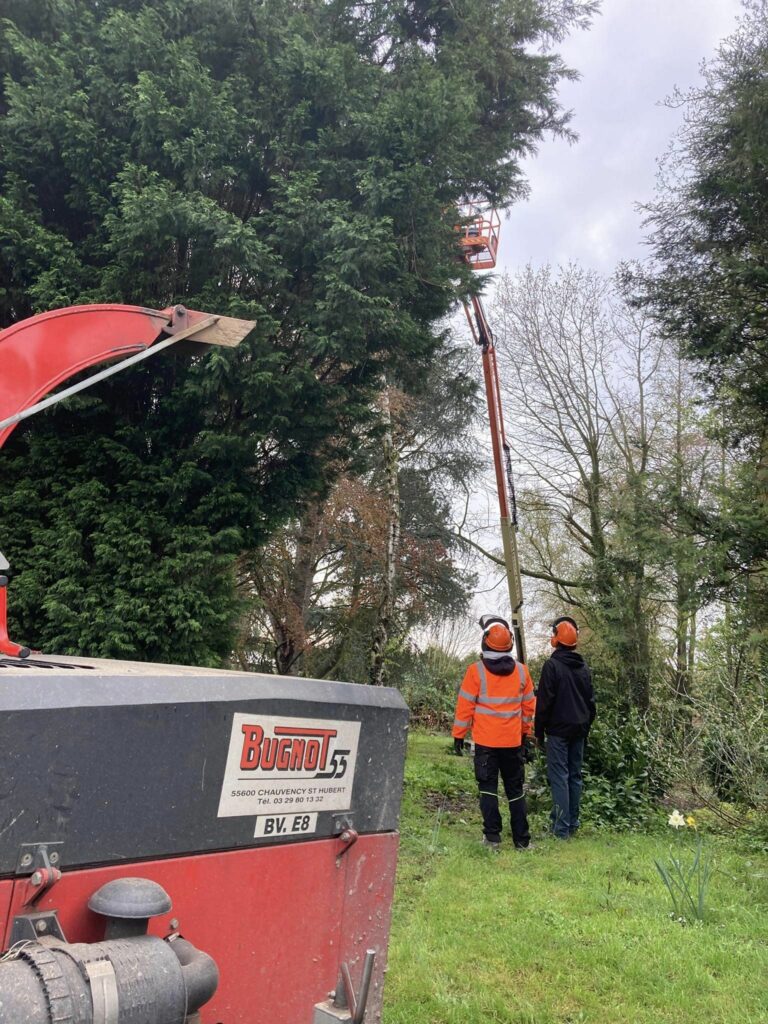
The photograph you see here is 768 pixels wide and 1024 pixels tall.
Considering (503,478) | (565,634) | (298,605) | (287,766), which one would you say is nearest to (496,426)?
(503,478)

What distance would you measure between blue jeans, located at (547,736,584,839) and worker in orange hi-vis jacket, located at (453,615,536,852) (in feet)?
0.98

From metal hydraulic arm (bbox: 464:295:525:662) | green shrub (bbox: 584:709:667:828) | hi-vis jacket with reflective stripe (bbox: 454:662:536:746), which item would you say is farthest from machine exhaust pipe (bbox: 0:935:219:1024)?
metal hydraulic arm (bbox: 464:295:525:662)

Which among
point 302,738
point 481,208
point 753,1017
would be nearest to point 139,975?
point 302,738

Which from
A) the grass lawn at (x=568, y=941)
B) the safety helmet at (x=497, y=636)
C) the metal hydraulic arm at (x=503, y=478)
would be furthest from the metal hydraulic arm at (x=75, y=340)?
the metal hydraulic arm at (x=503, y=478)

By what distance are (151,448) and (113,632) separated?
1843 millimetres

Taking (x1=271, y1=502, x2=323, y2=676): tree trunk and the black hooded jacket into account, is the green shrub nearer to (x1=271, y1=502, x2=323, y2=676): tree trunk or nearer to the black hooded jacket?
the black hooded jacket

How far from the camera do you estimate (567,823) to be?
24.2 feet

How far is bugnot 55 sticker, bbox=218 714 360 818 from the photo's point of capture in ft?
6.50

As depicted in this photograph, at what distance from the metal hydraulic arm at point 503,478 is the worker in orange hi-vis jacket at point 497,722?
379cm

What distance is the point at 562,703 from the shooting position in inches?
291

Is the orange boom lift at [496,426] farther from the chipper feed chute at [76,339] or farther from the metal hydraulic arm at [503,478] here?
the chipper feed chute at [76,339]

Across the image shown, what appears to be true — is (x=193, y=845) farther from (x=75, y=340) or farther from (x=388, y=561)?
(x=388, y=561)

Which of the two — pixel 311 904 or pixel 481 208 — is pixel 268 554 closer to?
pixel 481 208

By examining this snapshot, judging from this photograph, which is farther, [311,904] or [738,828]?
[738,828]
